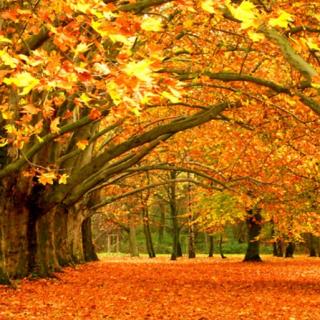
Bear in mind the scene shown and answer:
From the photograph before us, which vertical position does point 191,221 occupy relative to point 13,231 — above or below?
above

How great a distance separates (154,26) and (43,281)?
597 inches

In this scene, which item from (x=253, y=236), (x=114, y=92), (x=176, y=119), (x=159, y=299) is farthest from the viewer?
(x=253, y=236)

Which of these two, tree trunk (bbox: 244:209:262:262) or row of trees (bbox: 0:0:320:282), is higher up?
row of trees (bbox: 0:0:320:282)

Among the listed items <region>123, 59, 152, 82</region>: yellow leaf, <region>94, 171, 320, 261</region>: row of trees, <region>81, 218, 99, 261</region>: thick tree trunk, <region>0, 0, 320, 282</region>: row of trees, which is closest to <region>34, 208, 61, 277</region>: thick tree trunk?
<region>0, 0, 320, 282</region>: row of trees

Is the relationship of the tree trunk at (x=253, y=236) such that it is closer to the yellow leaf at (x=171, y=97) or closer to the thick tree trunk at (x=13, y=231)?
the thick tree trunk at (x=13, y=231)

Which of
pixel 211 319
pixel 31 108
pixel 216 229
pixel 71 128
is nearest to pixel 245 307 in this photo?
pixel 211 319

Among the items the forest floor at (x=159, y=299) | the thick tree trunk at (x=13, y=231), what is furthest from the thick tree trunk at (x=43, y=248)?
the thick tree trunk at (x=13, y=231)

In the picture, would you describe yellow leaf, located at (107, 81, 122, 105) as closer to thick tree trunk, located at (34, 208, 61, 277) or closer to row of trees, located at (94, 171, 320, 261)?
thick tree trunk, located at (34, 208, 61, 277)

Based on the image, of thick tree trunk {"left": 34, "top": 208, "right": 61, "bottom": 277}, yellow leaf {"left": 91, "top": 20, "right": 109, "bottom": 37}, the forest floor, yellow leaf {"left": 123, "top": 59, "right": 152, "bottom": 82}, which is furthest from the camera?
thick tree trunk {"left": 34, "top": 208, "right": 61, "bottom": 277}

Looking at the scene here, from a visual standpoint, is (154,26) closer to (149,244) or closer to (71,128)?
(71,128)

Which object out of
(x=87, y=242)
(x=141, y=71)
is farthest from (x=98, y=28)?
(x=87, y=242)

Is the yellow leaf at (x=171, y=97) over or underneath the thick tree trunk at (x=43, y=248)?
over

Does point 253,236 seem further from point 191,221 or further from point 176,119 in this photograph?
point 176,119

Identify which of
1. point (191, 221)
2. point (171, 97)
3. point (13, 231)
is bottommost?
point (13, 231)
